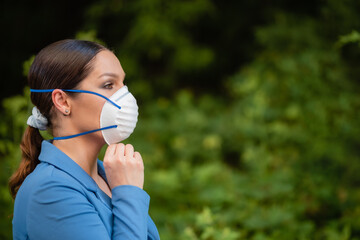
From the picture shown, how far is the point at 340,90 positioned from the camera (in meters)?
4.53

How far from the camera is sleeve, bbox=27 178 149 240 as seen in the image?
3.89ft

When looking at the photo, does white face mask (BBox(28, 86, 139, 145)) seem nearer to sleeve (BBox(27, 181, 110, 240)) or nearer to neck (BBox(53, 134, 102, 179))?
neck (BBox(53, 134, 102, 179))

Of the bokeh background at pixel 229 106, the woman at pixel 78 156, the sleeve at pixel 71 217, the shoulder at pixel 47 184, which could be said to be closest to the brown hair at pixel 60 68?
the woman at pixel 78 156

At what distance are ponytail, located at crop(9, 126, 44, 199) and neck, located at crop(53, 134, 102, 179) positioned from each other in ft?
0.53

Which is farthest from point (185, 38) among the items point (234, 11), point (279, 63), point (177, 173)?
point (177, 173)

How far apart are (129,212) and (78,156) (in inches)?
13.5

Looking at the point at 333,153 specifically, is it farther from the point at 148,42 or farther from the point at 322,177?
the point at 148,42

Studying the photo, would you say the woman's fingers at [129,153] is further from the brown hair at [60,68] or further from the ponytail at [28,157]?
the ponytail at [28,157]

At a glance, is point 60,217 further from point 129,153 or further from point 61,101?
point 61,101

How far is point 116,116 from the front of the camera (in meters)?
1.50

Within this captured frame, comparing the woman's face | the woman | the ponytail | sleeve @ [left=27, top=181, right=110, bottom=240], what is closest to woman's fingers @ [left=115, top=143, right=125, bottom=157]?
the woman

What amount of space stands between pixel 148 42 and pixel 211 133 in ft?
6.01

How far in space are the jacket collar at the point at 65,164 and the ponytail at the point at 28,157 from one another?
0.18 metres

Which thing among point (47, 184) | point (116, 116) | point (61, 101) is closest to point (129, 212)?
point (47, 184)
